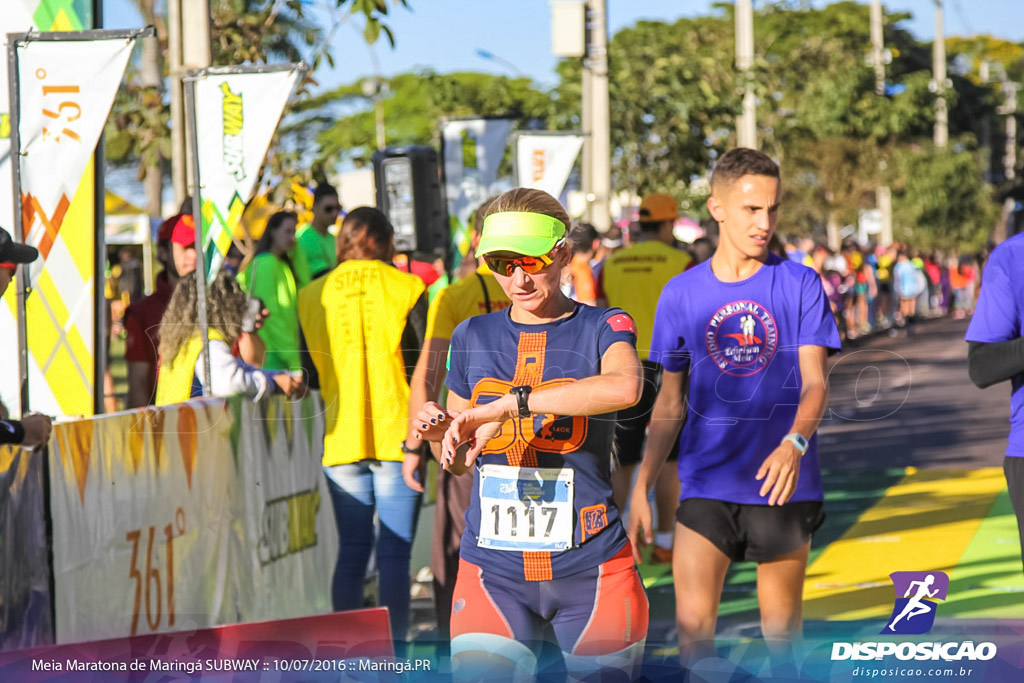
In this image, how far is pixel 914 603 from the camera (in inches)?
168

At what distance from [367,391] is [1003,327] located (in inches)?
112

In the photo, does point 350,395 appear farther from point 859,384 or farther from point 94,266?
point 859,384

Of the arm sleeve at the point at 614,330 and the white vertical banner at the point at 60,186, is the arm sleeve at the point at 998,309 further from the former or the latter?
the white vertical banner at the point at 60,186

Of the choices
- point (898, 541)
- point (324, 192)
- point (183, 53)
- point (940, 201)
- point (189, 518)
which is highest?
point (183, 53)

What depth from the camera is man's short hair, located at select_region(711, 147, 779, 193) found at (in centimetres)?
470

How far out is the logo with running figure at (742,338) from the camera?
15.0 feet

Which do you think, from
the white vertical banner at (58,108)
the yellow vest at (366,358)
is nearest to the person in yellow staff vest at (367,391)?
the yellow vest at (366,358)

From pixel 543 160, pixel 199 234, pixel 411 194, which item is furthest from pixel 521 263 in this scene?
pixel 543 160

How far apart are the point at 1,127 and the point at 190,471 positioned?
1.52m

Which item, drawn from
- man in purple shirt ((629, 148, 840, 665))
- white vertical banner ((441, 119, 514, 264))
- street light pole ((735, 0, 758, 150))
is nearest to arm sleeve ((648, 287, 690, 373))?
man in purple shirt ((629, 148, 840, 665))

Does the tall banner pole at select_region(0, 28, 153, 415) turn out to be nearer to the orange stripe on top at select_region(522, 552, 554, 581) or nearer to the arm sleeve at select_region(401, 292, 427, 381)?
the arm sleeve at select_region(401, 292, 427, 381)

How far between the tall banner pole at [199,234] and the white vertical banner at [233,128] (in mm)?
29

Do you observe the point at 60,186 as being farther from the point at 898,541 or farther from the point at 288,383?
the point at 898,541

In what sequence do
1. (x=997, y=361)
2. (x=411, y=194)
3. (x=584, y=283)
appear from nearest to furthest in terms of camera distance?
(x=997, y=361) → (x=584, y=283) → (x=411, y=194)
